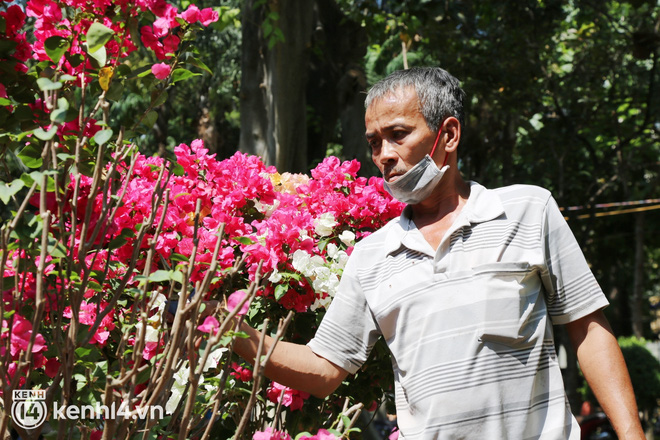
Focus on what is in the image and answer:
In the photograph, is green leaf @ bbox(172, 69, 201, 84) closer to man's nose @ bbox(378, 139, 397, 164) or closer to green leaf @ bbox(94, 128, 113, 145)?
green leaf @ bbox(94, 128, 113, 145)

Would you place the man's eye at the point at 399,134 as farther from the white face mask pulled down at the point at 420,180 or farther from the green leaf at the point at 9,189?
the green leaf at the point at 9,189

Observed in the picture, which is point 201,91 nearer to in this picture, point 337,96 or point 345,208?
point 337,96

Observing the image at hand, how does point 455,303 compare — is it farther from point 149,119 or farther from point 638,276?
point 638,276

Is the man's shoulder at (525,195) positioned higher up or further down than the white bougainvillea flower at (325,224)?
higher up

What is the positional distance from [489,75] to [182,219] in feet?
30.2

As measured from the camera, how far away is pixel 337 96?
7.78 metres

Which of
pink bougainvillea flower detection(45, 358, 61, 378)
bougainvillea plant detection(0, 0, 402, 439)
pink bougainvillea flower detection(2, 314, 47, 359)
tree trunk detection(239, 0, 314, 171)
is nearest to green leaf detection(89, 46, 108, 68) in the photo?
bougainvillea plant detection(0, 0, 402, 439)

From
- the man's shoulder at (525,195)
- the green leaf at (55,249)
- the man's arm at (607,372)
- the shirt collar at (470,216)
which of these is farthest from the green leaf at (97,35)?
the man's arm at (607,372)

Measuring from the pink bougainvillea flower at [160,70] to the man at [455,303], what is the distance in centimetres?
59

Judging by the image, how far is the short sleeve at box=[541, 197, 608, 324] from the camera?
1983 millimetres

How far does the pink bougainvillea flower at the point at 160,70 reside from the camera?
1862mm

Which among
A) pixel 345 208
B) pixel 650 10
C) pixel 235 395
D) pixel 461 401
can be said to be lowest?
pixel 235 395

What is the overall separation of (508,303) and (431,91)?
0.62 metres

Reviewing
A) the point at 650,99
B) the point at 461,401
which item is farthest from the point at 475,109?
the point at 461,401
